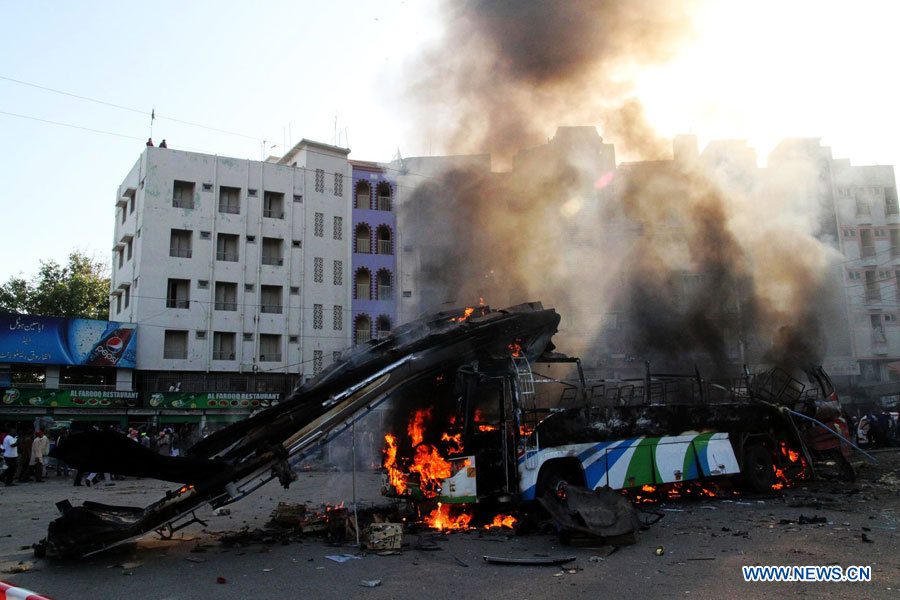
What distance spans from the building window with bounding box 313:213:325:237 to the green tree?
17631 millimetres

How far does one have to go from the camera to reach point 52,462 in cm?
2433

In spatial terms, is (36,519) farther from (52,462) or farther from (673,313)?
(673,313)

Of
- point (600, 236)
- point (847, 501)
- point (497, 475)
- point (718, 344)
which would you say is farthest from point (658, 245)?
point (497, 475)

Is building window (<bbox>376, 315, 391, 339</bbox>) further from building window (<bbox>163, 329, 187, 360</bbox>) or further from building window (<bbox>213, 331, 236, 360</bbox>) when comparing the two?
building window (<bbox>163, 329, 187, 360</bbox>)

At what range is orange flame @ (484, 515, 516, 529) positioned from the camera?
9531mm

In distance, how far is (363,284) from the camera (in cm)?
3731

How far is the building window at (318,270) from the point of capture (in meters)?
36.4

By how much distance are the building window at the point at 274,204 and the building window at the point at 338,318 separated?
6.39m

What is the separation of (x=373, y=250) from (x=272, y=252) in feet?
19.8

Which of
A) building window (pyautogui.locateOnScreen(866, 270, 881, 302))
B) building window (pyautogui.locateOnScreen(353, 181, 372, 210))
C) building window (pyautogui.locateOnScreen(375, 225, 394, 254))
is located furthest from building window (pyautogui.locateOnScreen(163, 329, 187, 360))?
building window (pyautogui.locateOnScreen(866, 270, 881, 302))

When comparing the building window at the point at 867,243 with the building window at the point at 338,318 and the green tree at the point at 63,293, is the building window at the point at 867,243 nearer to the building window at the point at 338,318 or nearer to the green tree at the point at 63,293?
the building window at the point at 338,318

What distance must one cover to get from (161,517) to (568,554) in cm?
520

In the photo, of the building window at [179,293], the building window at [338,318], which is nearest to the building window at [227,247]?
the building window at [179,293]

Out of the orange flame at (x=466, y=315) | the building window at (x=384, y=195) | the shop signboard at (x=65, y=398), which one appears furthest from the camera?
the building window at (x=384, y=195)
